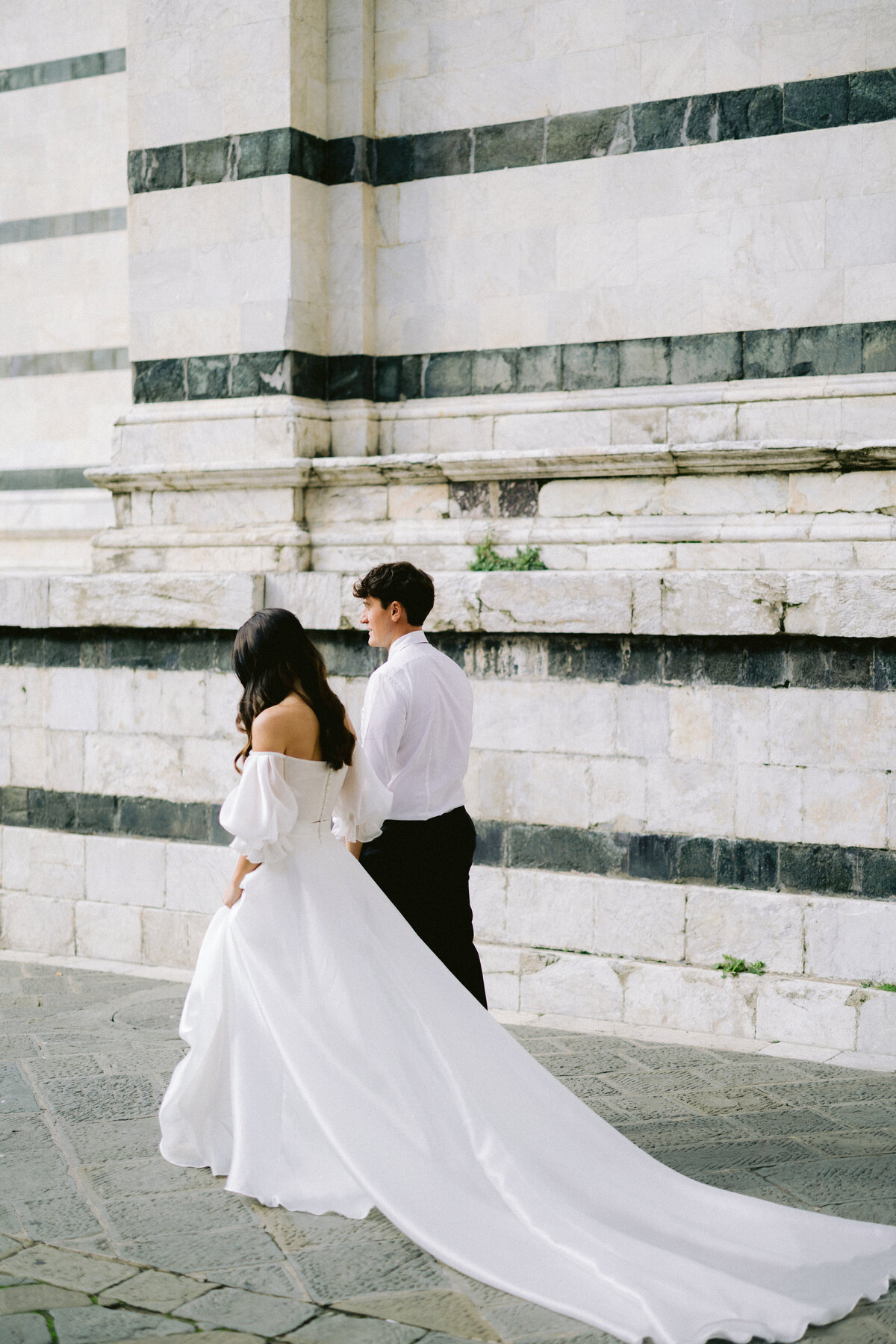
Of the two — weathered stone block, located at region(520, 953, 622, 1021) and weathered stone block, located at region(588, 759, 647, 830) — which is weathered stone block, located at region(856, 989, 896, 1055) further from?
weathered stone block, located at region(588, 759, 647, 830)

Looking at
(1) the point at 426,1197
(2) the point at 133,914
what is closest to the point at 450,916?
(1) the point at 426,1197

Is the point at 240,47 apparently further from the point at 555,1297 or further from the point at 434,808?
the point at 555,1297

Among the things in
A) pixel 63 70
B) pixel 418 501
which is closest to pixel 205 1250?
pixel 418 501

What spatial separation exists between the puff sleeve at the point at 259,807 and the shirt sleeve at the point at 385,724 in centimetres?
49

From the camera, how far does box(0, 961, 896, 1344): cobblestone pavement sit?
11.2 feet

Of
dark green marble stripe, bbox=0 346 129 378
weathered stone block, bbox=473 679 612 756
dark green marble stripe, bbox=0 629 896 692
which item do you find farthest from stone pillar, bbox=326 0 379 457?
dark green marble stripe, bbox=0 346 129 378

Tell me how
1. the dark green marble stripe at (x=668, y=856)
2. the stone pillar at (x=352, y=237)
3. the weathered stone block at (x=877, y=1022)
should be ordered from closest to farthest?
the weathered stone block at (x=877, y=1022)
the dark green marble stripe at (x=668, y=856)
the stone pillar at (x=352, y=237)

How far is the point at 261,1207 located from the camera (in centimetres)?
409

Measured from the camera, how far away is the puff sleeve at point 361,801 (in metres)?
4.34

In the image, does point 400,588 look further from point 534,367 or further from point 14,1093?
point 534,367

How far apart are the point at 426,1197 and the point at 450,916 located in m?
1.13

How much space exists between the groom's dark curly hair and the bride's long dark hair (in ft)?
1.55

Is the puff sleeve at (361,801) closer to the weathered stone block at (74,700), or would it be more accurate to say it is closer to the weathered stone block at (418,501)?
the weathered stone block at (418,501)

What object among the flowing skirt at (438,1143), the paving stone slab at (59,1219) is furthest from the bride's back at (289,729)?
the paving stone slab at (59,1219)
